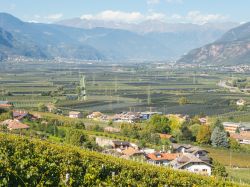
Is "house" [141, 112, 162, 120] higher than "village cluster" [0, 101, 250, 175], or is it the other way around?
"village cluster" [0, 101, 250, 175]

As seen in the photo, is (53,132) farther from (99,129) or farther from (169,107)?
(169,107)

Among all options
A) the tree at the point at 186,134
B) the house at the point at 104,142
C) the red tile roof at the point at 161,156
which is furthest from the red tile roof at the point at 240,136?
the red tile roof at the point at 161,156

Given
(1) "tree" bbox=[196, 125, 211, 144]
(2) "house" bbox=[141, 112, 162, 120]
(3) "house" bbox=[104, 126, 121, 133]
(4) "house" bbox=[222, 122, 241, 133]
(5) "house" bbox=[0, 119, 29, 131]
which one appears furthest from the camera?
(2) "house" bbox=[141, 112, 162, 120]

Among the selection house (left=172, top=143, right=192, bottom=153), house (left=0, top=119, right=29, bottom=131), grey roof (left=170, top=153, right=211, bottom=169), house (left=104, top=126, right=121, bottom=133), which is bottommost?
house (left=172, top=143, right=192, bottom=153)

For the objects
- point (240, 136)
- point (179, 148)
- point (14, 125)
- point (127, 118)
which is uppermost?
point (14, 125)

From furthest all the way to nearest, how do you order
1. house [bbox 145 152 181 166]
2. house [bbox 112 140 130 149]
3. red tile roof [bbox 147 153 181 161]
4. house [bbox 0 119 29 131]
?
1. house [bbox 0 119 29 131]
2. house [bbox 112 140 130 149]
3. red tile roof [bbox 147 153 181 161]
4. house [bbox 145 152 181 166]

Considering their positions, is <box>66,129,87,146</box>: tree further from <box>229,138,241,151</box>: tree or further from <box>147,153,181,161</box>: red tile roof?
<box>229,138,241,151</box>: tree

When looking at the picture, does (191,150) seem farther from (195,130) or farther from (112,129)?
(112,129)

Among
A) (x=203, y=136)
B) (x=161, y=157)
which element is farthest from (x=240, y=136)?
(x=161, y=157)

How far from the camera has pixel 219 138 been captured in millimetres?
62062

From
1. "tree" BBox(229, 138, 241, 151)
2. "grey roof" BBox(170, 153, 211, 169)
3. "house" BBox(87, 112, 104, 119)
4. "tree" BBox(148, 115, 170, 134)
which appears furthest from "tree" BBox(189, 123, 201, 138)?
"grey roof" BBox(170, 153, 211, 169)

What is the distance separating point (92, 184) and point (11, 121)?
134 ft

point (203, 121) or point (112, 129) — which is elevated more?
point (112, 129)

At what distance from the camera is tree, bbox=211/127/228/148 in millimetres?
61688
